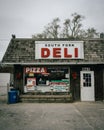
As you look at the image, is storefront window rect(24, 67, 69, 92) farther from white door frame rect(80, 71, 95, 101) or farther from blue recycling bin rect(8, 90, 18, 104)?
blue recycling bin rect(8, 90, 18, 104)

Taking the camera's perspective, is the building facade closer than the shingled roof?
No

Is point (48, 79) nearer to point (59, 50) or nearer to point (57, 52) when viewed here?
point (57, 52)

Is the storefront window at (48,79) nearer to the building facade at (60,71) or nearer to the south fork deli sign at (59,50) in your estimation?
the building facade at (60,71)

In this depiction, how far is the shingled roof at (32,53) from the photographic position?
16.0 metres

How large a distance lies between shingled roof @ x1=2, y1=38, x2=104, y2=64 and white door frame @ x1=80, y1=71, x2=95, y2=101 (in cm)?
120

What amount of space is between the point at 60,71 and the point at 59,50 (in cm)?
172

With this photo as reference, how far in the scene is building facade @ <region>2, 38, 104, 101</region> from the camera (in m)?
16.2

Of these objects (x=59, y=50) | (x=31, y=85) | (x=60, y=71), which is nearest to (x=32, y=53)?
(x=59, y=50)

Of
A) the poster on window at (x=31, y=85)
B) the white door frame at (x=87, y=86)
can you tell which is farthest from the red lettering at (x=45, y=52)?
the white door frame at (x=87, y=86)

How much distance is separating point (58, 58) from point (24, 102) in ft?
14.5

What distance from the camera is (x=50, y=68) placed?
1644 cm

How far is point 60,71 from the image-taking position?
53.8 feet

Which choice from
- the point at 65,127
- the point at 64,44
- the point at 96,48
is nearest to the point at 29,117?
the point at 65,127

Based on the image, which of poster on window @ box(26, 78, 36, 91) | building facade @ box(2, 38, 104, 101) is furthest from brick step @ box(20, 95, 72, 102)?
poster on window @ box(26, 78, 36, 91)
